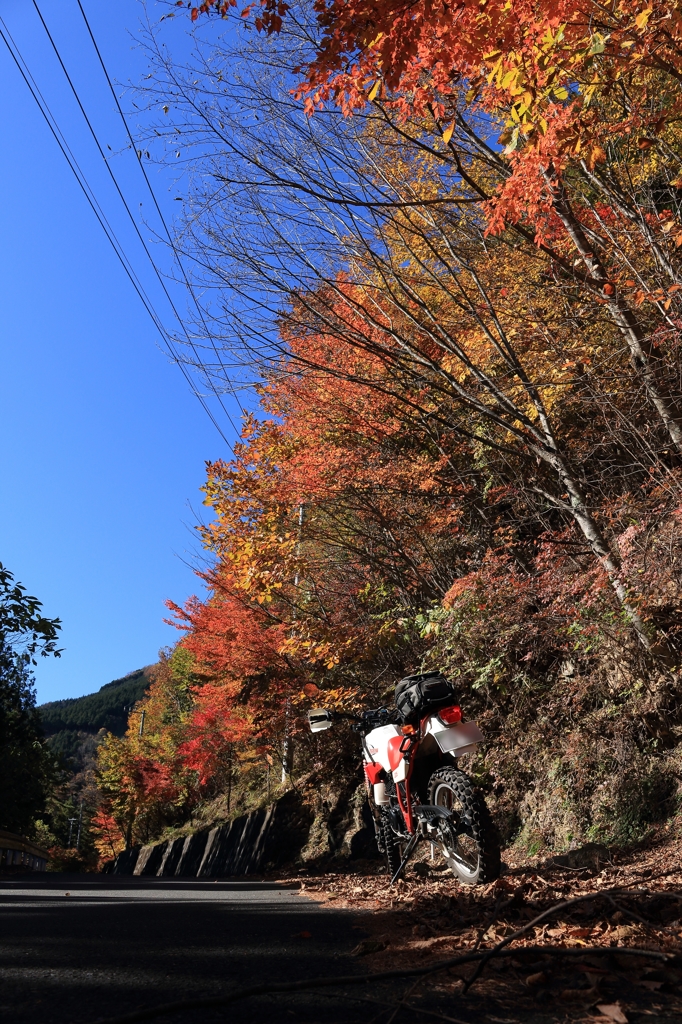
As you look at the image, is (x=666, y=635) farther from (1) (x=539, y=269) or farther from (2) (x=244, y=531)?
(2) (x=244, y=531)

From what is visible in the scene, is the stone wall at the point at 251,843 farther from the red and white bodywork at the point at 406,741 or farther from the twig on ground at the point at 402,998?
the twig on ground at the point at 402,998

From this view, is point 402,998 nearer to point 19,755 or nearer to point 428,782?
point 428,782

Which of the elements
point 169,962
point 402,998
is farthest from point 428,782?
point 402,998

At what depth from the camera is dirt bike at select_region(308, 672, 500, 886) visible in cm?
513

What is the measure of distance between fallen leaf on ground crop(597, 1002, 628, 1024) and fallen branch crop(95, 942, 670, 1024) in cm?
31

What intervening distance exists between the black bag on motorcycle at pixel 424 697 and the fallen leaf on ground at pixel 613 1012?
3.40m

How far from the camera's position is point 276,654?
16047 millimetres

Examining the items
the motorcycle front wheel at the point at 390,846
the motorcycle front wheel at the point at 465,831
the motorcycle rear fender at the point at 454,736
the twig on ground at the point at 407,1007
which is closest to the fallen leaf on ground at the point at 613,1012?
the twig on ground at the point at 407,1007

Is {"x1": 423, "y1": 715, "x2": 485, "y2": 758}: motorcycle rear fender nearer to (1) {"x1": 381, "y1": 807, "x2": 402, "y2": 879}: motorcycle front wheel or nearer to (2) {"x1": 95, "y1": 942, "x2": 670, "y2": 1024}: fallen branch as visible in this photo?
(1) {"x1": 381, "y1": 807, "x2": 402, "y2": 879}: motorcycle front wheel

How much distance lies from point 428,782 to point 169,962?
2.81 metres

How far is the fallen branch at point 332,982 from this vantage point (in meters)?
2.47

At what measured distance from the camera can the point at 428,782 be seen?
5.82 meters

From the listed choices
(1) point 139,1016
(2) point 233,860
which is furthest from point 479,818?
→ (2) point 233,860

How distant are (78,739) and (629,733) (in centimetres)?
14098
